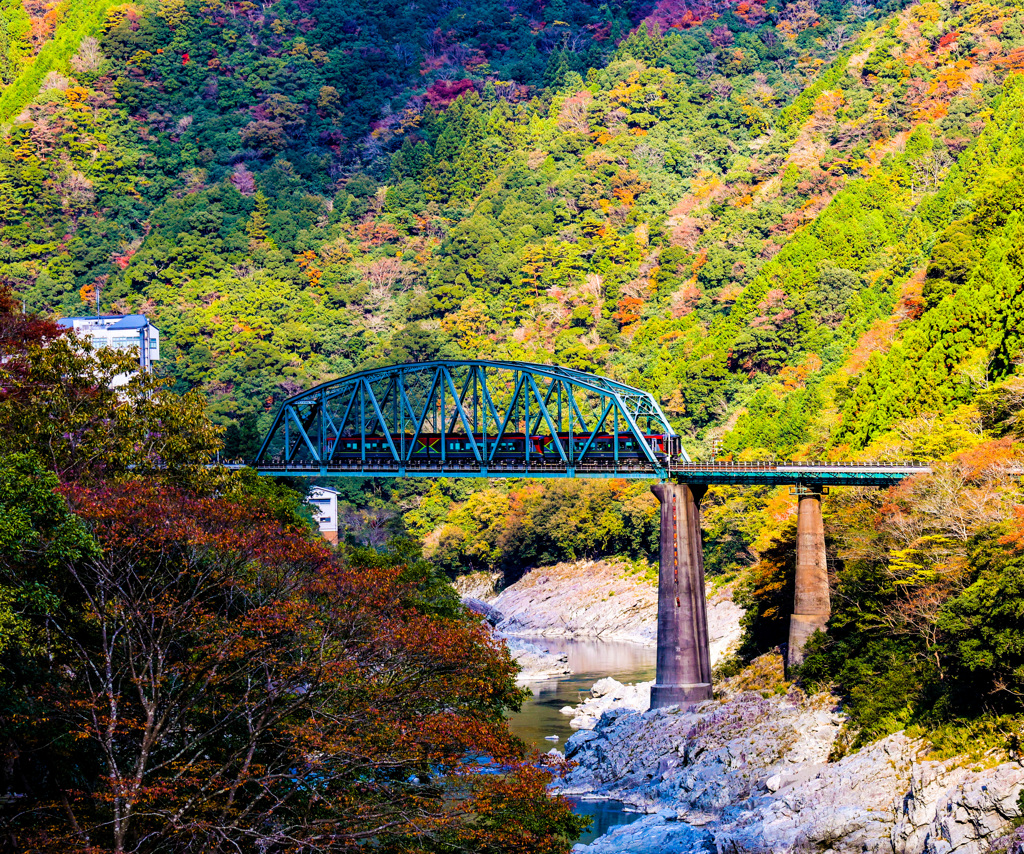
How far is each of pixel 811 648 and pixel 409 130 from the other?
501 ft

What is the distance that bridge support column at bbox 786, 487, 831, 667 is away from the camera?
172 ft

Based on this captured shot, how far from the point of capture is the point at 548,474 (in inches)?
2603

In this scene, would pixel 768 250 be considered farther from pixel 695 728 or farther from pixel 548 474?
pixel 695 728

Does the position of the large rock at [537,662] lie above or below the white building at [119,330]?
below

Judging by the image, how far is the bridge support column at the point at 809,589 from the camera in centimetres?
5241

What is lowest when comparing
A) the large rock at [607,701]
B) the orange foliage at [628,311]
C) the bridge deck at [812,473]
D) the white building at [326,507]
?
the large rock at [607,701]

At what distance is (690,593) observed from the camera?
5884cm

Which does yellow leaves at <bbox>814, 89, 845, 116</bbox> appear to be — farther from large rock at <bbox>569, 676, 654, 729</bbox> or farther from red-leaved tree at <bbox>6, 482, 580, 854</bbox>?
red-leaved tree at <bbox>6, 482, 580, 854</bbox>

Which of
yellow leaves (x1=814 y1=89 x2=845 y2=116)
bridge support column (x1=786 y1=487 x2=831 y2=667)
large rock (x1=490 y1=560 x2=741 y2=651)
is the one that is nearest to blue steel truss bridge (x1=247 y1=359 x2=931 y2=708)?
bridge support column (x1=786 y1=487 x2=831 y2=667)

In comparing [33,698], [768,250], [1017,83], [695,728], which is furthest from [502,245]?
[33,698]

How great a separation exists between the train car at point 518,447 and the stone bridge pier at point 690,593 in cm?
416

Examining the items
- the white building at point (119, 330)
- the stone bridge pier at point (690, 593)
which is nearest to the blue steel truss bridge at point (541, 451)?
the stone bridge pier at point (690, 593)

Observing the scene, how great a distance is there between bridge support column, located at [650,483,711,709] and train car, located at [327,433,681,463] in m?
4.60

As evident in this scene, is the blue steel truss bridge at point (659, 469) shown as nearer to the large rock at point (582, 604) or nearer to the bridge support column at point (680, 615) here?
the bridge support column at point (680, 615)
